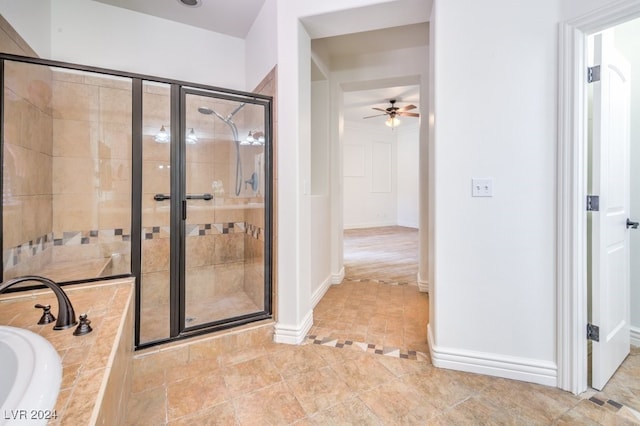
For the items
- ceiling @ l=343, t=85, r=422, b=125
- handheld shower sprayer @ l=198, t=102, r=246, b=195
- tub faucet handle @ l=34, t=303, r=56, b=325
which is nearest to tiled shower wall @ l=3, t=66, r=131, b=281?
handheld shower sprayer @ l=198, t=102, r=246, b=195

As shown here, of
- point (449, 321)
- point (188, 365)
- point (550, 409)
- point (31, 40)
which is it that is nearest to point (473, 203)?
point (449, 321)

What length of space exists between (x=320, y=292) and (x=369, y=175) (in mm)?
5873

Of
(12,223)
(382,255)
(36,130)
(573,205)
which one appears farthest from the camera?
(382,255)

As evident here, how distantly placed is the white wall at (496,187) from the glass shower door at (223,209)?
A: 1.31 metres

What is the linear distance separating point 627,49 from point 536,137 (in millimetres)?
1275

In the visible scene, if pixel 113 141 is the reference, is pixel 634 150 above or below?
below

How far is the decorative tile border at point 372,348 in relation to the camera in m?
1.89

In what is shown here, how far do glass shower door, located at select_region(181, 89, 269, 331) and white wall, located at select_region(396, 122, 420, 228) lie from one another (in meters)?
6.62

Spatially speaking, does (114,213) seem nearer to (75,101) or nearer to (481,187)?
(75,101)

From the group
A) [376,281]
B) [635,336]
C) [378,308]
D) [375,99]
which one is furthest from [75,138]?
[375,99]

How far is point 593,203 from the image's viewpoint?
1.53m

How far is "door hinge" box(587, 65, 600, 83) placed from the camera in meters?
1.53

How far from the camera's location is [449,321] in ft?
5.83

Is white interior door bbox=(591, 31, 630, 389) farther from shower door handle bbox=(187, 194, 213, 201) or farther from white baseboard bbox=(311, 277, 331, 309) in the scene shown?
shower door handle bbox=(187, 194, 213, 201)
